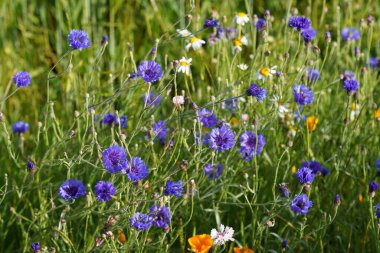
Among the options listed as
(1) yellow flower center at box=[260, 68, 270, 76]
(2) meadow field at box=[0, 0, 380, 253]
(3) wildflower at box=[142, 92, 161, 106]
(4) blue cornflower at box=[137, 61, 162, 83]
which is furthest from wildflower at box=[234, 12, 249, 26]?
(4) blue cornflower at box=[137, 61, 162, 83]

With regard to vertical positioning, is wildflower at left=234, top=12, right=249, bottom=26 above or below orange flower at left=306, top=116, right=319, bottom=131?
above

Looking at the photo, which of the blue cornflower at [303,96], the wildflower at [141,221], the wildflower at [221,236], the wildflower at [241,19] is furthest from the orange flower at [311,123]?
the wildflower at [141,221]

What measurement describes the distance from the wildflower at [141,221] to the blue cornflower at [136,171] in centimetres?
9

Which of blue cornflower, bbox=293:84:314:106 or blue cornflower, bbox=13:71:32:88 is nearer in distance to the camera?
blue cornflower, bbox=13:71:32:88

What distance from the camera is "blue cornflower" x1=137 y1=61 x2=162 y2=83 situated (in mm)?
1837

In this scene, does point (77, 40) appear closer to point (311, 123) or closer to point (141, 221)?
point (141, 221)

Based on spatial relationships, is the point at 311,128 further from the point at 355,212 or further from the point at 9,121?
the point at 9,121

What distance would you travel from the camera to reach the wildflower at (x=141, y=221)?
1677 millimetres

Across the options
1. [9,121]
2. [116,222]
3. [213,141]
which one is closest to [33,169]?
[116,222]

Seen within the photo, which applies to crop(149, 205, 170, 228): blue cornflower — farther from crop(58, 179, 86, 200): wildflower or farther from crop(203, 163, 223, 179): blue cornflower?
crop(203, 163, 223, 179): blue cornflower

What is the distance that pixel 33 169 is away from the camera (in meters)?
1.83

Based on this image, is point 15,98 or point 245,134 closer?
point 245,134

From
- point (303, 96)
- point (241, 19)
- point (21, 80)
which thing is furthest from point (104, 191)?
point (241, 19)

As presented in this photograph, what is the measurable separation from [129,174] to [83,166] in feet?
1.77
